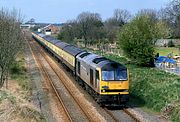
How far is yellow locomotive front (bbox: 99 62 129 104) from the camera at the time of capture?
22.9 metres

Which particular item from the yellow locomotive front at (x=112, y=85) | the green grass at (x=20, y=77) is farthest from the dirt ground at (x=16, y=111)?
the green grass at (x=20, y=77)

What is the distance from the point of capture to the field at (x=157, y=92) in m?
21.6

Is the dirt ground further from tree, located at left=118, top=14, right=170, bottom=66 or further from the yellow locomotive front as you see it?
tree, located at left=118, top=14, right=170, bottom=66

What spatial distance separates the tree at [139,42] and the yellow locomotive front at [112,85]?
53.6 ft

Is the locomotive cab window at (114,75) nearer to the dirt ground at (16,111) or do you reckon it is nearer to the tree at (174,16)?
the dirt ground at (16,111)

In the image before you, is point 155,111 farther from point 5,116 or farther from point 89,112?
point 5,116

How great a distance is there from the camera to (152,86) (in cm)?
2638

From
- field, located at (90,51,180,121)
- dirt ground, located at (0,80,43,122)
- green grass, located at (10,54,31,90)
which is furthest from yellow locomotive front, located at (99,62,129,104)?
green grass, located at (10,54,31,90)

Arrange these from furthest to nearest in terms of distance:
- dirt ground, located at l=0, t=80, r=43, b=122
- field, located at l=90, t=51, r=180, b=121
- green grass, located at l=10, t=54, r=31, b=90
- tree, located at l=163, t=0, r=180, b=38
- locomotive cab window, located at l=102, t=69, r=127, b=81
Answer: tree, located at l=163, t=0, r=180, b=38 < green grass, located at l=10, t=54, r=31, b=90 < locomotive cab window, located at l=102, t=69, r=127, b=81 < field, located at l=90, t=51, r=180, b=121 < dirt ground, located at l=0, t=80, r=43, b=122

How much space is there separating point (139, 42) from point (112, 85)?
695 inches

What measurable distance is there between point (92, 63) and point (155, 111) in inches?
216

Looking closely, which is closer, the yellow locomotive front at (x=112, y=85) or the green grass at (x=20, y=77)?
the yellow locomotive front at (x=112, y=85)

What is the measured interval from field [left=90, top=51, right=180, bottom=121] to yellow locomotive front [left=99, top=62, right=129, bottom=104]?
→ 1.88 m

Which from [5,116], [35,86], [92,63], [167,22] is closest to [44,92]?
[35,86]
